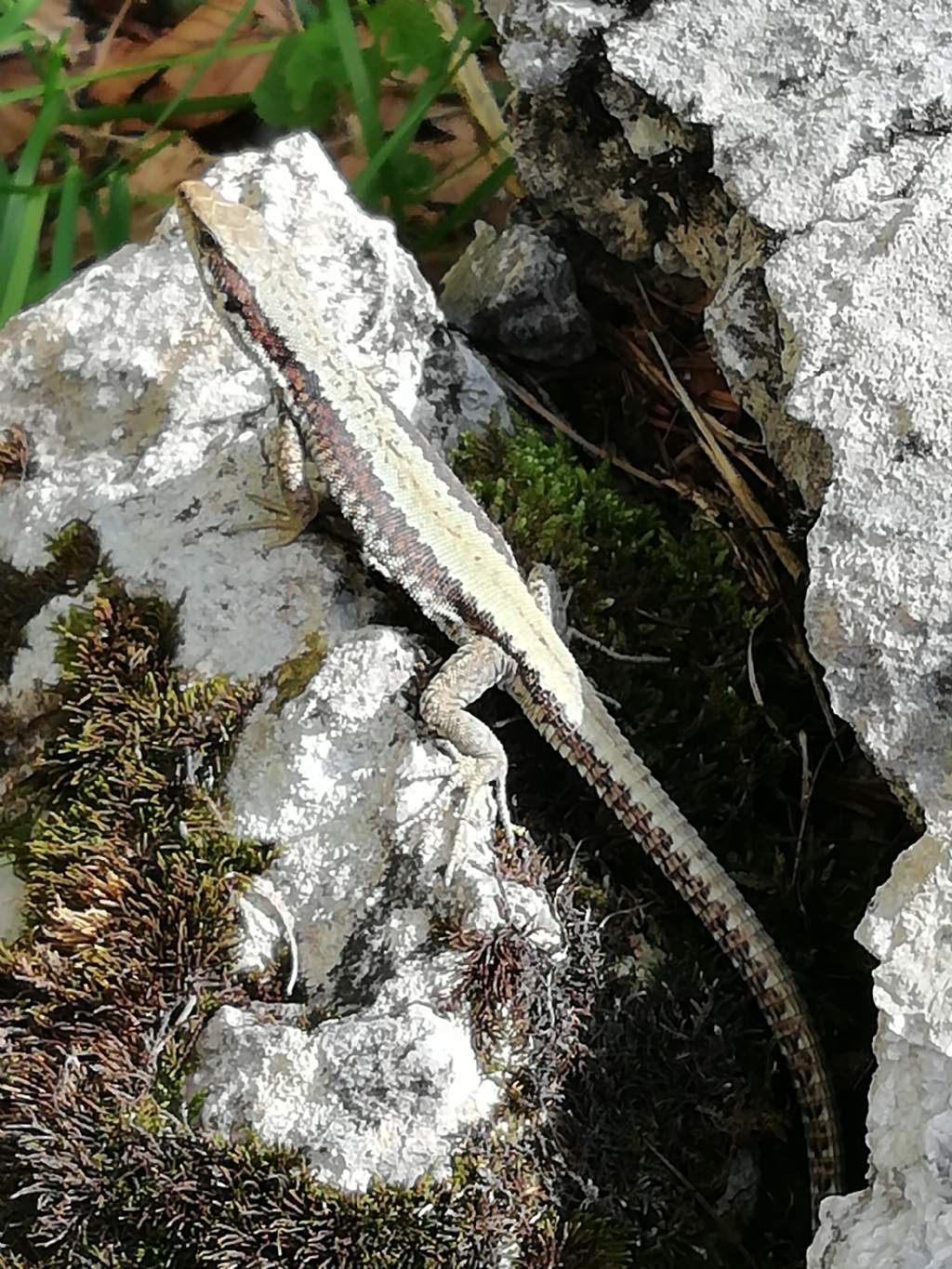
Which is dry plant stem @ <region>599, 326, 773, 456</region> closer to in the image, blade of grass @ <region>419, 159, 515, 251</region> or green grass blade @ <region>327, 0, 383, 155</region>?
blade of grass @ <region>419, 159, 515, 251</region>

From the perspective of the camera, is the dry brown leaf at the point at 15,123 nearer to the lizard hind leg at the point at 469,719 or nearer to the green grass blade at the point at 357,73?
the green grass blade at the point at 357,73

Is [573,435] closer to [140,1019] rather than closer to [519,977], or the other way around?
[519,977]

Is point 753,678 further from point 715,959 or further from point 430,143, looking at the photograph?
point 430,143

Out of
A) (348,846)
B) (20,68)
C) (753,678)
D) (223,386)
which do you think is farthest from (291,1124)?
(20,68)

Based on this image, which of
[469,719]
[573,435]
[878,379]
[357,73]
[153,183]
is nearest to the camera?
[878,379]

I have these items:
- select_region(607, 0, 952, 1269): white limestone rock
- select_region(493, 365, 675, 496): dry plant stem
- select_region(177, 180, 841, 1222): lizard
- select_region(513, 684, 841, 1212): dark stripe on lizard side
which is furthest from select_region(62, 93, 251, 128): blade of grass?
select_region(513, 684, 841, 1212): dark stripe on lizard side

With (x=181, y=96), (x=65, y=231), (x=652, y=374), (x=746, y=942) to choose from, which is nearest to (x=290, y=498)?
(x=652, y=374)

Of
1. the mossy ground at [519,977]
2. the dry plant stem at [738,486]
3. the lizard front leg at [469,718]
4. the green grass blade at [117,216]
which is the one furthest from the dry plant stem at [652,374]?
the green grass blade at [117,216]

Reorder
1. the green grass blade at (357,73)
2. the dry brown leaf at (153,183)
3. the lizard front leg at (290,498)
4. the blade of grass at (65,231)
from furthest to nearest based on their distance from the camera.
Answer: the dry brown leaf at (153,183) < the blade of grass at (65,231) < the green grass blade at (357,73) < the lizard front leg at (290,498)
